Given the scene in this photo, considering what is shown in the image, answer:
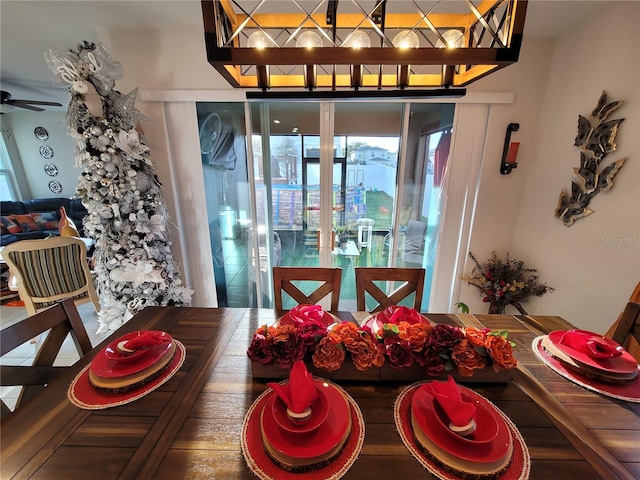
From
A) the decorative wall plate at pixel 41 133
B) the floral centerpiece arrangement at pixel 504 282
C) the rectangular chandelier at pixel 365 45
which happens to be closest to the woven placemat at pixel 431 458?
the rectangular chandelier at pixel 365 45

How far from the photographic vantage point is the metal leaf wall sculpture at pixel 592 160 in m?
1.54

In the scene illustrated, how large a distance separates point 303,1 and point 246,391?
2263mm

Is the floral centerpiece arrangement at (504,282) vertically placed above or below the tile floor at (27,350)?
above

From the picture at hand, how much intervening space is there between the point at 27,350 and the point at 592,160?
474 centimetres

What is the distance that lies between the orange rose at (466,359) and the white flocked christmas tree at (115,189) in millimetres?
2068

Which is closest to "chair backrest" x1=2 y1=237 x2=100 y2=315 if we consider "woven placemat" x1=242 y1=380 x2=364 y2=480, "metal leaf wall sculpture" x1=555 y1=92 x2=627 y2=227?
"woven placemat" x1=242 y1=380 x2=364 y2=480

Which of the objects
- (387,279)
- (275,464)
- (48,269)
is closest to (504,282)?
(387,279)

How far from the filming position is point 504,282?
2.15 meters

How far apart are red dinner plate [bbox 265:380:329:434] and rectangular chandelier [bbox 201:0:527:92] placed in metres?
1.03

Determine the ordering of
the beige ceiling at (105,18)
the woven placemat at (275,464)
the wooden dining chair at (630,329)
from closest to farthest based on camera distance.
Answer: the woven placemat at (275,464) → the wooden dining chair at (630,329) → the beige ceiling at (105,18)

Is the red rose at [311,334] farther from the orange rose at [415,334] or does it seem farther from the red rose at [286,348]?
the orange rose at [415,334]

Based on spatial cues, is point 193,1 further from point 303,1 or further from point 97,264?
point 97,264

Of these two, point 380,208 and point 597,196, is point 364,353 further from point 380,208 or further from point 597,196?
point 597,196

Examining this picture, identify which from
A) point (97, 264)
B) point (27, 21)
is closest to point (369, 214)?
point (97, 264)
